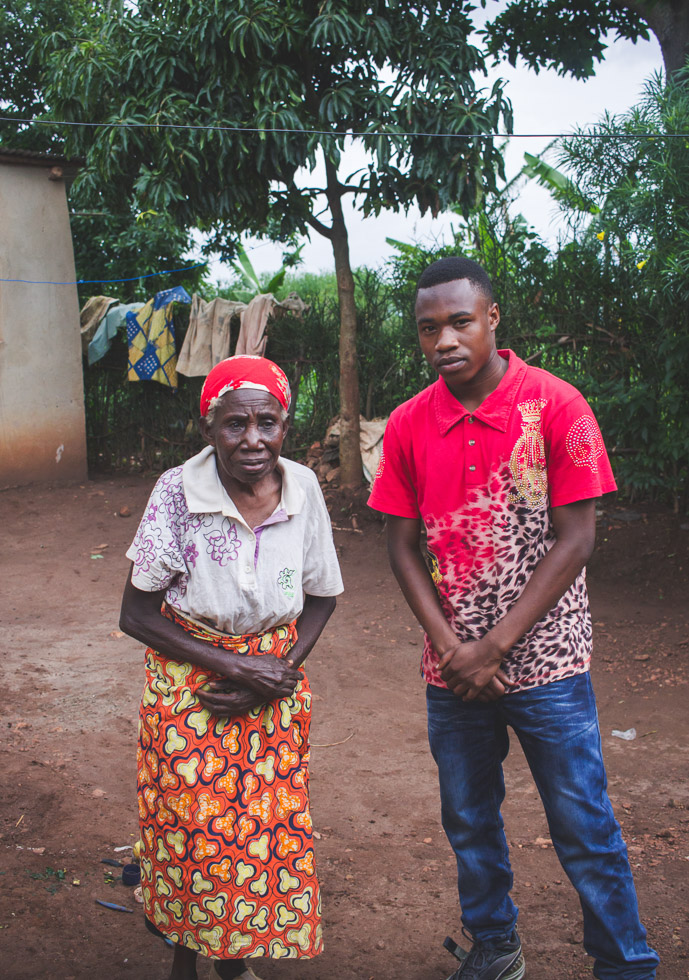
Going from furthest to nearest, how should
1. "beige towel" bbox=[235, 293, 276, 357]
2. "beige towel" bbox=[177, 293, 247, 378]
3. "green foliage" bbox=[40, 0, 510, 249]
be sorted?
"beige towel" bbox=[177, 293, 247, 378] < "beige towel" bbox=[235, 293, 276, 357] < "green foliage" bbox=[40, 0, 510, 249]

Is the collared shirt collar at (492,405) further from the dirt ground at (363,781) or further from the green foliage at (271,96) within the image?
the green foliage at (271,96)

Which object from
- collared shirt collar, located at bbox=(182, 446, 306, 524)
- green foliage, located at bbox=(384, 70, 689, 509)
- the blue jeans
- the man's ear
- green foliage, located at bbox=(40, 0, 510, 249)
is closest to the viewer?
the blue jeans

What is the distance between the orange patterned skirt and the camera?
6.88 feet

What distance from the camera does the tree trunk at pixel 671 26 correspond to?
840 centimetres

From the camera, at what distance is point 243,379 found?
2.18 meters

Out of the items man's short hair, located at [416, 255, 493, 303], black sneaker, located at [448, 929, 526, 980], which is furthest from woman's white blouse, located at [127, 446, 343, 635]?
black sneaker, located at [448, 929, 526, 980]

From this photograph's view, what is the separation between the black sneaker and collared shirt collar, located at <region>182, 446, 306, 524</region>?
4.35ft

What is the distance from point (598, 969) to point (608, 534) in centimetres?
511

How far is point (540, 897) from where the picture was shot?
9.68ft

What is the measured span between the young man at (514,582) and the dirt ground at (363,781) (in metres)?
0.71

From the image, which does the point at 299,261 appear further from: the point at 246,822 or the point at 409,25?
the point at 246,822

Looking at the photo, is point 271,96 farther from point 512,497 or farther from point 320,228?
point 512,497

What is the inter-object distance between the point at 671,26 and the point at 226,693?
9014 millimetres

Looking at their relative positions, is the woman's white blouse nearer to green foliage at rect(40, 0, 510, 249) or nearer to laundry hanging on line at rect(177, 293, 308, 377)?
green foliage at rect(40, 0, 510, 249)
